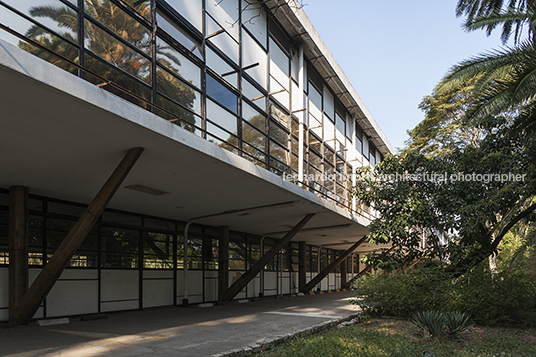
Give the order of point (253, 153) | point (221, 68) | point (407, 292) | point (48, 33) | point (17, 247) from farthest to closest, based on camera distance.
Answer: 1. point (253, 153)
2. point (221, 68)
3. point (407, 292)
4. point (17, 247)
5. point (48, 33)

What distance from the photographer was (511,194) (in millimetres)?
11406

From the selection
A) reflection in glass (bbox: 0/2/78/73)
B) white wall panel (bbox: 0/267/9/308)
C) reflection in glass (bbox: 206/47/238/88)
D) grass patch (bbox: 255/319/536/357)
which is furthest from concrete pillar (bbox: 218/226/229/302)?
reflection in glass (bbox: 0/2/78/73)

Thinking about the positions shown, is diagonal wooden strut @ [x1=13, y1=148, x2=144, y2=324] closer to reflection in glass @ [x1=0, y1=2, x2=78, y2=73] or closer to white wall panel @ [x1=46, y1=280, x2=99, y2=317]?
reflection in glass @ [x1=0, y1=2, x2=78, y2=73]

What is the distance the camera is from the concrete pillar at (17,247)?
33.1 ft

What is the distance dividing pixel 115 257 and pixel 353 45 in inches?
385

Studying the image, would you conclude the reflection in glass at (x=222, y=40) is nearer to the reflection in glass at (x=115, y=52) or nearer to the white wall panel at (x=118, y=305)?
the reflection in glass at (x=115, y=52)

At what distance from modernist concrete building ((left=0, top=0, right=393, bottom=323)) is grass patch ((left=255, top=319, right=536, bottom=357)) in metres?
4.30

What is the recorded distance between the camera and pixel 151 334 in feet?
29.4

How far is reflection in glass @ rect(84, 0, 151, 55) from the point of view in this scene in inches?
342

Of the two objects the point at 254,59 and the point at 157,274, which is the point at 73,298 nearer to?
the point at 157,274

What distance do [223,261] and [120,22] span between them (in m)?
11.3

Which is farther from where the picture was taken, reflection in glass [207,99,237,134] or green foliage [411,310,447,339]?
reflection in glass [207,99,237,134]

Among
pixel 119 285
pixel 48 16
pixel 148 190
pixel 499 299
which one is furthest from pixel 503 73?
pixel 119 285

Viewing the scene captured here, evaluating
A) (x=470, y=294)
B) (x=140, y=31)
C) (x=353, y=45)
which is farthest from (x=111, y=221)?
(x=470, y=294)
